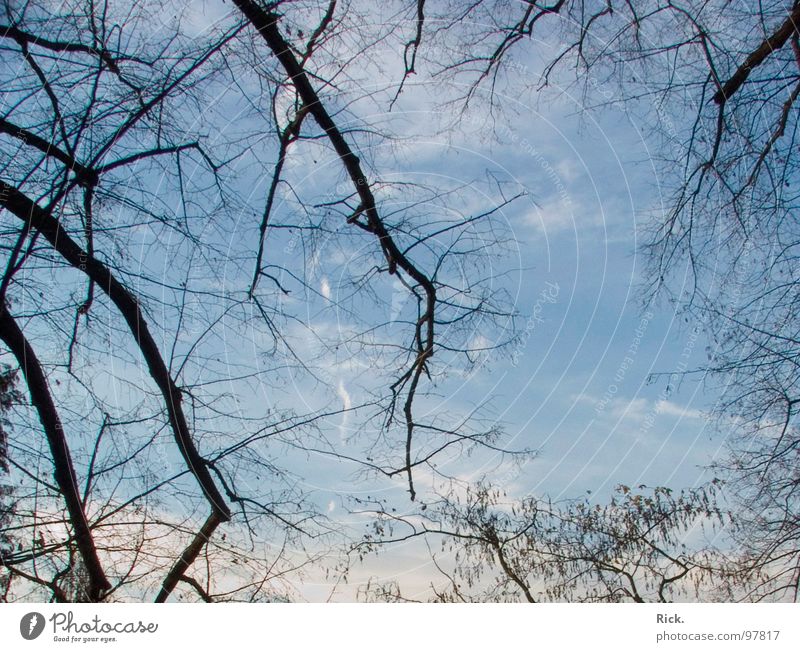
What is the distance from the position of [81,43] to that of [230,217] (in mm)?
1105

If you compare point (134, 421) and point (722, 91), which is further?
point (722, 91)

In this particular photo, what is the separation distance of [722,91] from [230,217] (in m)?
2.46

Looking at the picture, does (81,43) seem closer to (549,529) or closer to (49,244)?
(49,244)

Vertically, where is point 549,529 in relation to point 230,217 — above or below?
below
